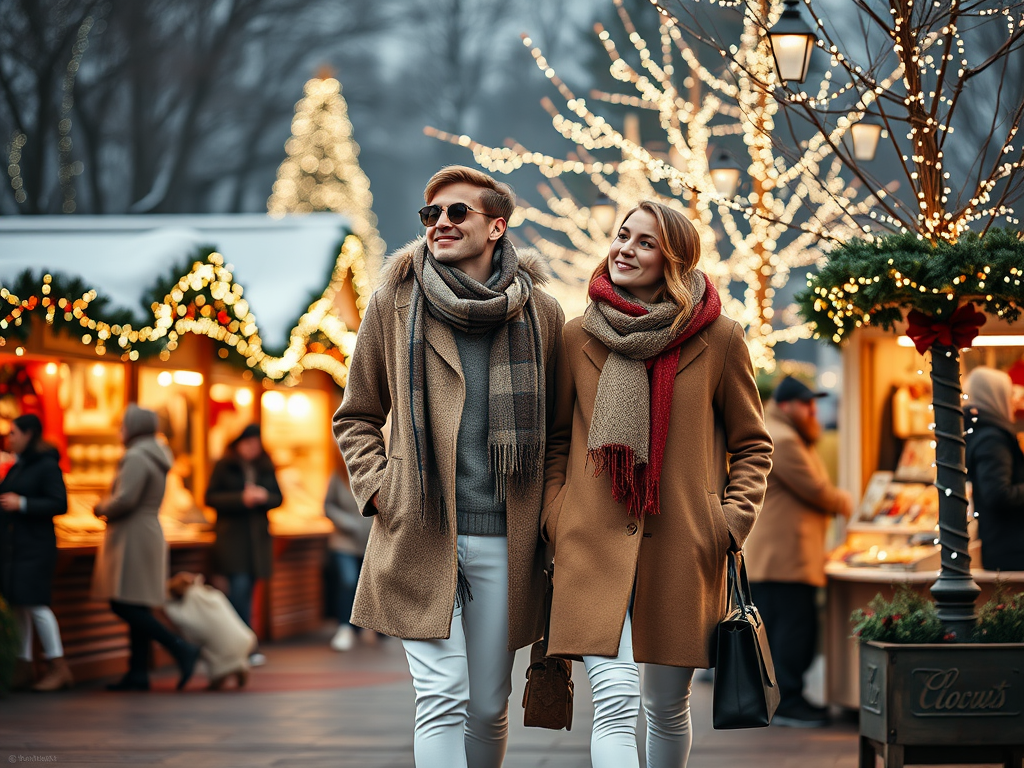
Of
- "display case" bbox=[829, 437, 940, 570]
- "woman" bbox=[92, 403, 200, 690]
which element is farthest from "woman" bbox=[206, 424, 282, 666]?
"display case" bbox=[829, 437, 940, 570]

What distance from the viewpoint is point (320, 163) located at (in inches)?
994

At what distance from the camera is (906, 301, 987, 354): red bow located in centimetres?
→ 556

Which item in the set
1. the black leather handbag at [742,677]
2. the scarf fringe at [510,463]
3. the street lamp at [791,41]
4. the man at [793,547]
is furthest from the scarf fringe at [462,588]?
the man at [793,547]

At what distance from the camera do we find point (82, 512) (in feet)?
34.8

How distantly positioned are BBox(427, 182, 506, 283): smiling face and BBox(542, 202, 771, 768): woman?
1.25 ft

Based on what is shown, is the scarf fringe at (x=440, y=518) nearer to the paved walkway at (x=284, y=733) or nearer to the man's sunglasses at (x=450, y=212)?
the man's sunglasses at (x=450, y=212)

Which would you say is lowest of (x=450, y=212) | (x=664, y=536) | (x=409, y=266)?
(x=664, y=536)

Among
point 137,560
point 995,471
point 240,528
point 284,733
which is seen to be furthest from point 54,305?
point 995,471

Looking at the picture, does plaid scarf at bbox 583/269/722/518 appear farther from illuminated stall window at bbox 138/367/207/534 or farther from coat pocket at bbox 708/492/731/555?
illuminated stall window at bbox 138/367/207/534

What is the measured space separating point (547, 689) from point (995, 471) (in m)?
3.56

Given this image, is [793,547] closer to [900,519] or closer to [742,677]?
[900,519]

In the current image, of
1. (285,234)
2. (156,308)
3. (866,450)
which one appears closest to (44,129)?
(285,234)

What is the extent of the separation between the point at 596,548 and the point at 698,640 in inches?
16.9

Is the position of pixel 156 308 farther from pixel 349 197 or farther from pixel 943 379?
pixel 349 197
